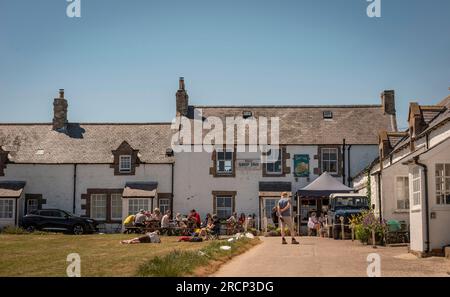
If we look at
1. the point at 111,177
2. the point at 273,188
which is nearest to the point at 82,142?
the point at 111,177

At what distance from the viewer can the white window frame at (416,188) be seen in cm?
1739

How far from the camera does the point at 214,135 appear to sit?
4075 cm

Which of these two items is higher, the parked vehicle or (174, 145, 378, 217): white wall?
(174, 145, 378, 217): white wall

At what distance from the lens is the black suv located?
35938mm

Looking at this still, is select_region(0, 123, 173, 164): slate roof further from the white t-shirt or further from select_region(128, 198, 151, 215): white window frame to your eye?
the white t-shirt

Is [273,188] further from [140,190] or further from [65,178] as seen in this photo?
[65,178]

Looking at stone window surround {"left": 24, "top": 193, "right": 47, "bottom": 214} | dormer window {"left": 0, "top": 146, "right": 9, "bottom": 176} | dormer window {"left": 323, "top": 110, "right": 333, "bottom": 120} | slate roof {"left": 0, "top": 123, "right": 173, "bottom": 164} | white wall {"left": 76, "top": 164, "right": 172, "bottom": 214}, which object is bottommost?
stone window surround {"left": 24, "top": 193, "right": 47, "bottom": 214}

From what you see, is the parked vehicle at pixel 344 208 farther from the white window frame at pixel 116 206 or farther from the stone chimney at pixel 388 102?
the white window frame at pixel 116 206

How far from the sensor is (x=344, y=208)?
29.4 metres

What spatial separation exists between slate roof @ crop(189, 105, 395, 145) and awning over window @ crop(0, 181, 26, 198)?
11.2 meters

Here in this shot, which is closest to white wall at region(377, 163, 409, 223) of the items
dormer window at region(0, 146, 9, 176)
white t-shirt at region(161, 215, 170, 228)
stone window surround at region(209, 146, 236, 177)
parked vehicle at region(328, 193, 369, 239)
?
parked vehicle at region(328, 193, 369, 239)

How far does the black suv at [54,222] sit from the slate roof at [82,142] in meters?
5.39

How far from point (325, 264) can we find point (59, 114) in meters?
Answer: 32.7

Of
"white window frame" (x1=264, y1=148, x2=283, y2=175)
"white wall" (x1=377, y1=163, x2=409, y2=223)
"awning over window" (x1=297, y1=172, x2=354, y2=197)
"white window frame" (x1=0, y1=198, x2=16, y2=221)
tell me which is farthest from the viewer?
"white window frame" (x1=264, y1=148, x2=283, y2=175)
